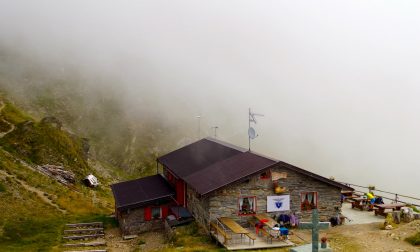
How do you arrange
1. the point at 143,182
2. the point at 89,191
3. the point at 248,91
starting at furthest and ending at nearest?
the point at 248,91, the point at 89,191, the point at 143,182

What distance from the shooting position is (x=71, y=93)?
358 feet

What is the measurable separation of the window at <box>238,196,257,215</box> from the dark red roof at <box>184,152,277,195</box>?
187 cm

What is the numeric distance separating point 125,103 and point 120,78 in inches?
1040

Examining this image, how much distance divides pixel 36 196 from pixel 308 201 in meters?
27.7

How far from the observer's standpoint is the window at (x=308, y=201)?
32.5 m

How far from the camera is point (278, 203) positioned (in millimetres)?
31703

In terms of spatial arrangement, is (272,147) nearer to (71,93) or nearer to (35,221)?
(71,93)

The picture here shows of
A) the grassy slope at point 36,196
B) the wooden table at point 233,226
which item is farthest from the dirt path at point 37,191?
the wooden table at point 233,226

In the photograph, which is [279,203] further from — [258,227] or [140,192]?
[140,192]

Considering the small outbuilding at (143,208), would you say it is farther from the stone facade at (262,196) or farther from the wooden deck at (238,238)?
the wooden deck at (238,238)

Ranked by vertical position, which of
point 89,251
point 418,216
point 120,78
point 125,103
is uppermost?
point 120,78

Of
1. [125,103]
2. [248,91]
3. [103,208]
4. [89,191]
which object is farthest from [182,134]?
[248,91]

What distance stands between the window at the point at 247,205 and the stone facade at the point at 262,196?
0.77ft

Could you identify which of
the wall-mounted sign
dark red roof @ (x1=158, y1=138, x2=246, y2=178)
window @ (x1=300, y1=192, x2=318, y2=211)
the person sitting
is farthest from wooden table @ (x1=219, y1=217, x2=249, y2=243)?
dark red roof @ (x1=158, y1=138, x2=246, y2=178)
